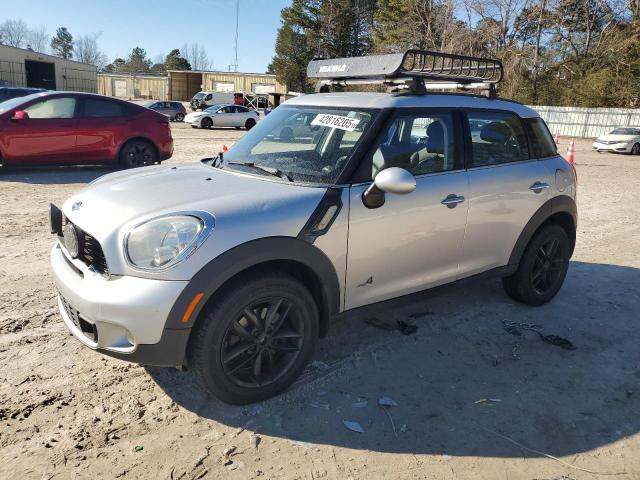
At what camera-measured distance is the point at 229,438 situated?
9.12 ft

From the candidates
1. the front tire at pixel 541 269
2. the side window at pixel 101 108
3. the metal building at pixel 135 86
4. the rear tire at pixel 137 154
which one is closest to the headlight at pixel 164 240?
the front tire at pixel 541 269

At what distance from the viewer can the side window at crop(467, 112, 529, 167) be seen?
4.03 meters

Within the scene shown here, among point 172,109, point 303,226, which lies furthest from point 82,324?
point 172,109

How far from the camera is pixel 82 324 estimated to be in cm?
288

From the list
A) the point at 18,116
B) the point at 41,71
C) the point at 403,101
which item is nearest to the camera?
the point at 403,101

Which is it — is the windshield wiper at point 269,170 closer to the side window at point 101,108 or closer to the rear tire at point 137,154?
the rear tire at point 137,154

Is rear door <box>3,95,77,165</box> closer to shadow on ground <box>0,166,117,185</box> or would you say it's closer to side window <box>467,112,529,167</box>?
shadow on ground <box>0,166,117,185</box>

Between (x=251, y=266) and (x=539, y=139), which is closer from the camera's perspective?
(x=251, y=266)

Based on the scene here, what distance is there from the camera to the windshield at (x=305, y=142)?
3379 mm

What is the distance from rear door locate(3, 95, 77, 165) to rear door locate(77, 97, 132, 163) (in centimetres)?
16

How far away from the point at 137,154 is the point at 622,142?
20.8 m

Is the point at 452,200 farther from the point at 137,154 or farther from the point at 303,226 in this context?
the point at 137,154

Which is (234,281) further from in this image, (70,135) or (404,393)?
(70,135)

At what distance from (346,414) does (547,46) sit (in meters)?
45.3
